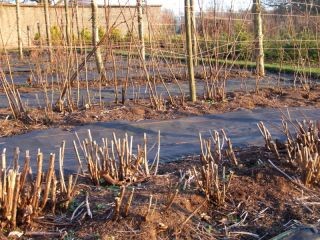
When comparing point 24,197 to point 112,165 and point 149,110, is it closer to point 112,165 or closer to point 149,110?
point 112,165

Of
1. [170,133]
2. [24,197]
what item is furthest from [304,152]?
[170,133]

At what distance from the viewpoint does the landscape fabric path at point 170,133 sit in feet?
17.1

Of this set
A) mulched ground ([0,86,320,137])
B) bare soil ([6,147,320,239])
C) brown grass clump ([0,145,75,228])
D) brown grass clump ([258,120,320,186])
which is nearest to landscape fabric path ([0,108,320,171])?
mulched ground ([0,86,320,137])

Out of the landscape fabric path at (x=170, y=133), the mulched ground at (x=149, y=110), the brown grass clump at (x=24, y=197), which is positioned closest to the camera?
the brown grass clump at (x=24, y=197)

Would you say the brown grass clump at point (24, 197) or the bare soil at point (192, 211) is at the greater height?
the brown grass clump at point (24, 197)

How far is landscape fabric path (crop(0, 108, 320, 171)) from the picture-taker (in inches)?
205

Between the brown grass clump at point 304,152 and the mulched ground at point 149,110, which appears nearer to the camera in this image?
the brown grass clump at point 304,152

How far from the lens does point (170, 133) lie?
600cm

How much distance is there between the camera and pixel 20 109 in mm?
6684

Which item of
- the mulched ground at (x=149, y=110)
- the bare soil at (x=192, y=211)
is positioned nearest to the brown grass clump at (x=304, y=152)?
the bare soil at (x=192, y=211)

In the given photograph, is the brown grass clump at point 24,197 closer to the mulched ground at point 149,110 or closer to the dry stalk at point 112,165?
the dry stalk at point 112,165

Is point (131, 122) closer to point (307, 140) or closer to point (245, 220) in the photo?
point (307, 140)

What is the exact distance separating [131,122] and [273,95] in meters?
3.28

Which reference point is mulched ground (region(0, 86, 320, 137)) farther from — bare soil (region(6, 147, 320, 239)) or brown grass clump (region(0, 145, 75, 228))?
brown grass clump (region(0, 145, 75, 228))
